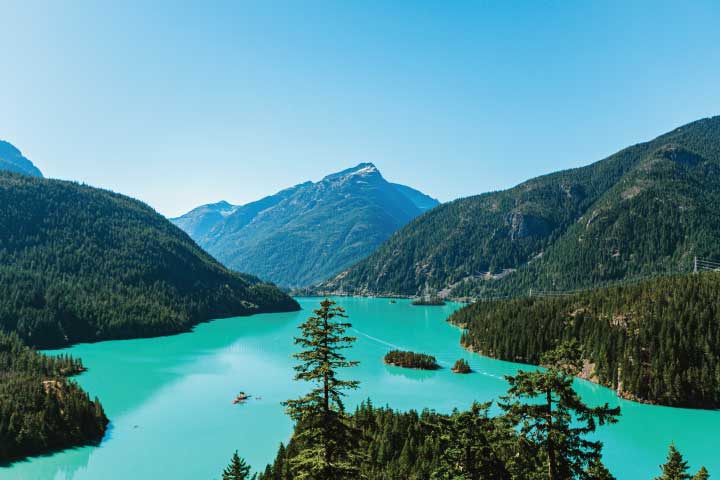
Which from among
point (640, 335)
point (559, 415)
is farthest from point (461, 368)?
point (559, 415)

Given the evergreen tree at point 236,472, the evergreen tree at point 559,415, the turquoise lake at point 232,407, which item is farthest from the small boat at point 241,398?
the evergreen tree at point 559,415

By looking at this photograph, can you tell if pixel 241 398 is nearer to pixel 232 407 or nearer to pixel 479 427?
pixel 232 407

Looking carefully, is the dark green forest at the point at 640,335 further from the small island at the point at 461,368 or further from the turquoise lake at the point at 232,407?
the small island at the point at 461,368

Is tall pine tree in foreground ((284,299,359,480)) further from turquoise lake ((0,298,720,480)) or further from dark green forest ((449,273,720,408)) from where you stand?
dark green forest ((449,273,720,408))

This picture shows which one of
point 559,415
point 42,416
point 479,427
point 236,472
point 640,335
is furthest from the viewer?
point 640,335

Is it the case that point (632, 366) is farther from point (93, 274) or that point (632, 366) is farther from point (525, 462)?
point (93, 274)

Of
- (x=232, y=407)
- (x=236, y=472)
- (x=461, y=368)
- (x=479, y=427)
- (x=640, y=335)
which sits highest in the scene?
(x=479, y=427)

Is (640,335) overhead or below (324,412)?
below
